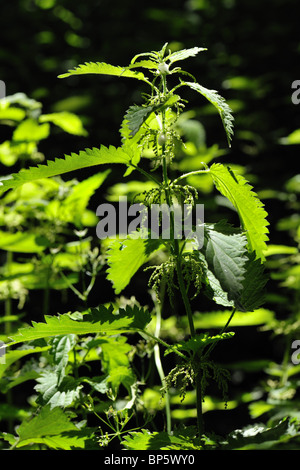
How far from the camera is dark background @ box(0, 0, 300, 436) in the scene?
2.85m

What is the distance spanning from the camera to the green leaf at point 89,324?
2.22 feet

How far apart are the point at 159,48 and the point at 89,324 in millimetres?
2618

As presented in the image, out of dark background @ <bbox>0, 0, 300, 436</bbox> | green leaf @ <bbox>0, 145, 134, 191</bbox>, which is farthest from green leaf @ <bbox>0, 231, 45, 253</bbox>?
dark background @ <bbox>0, 0, 300, 436</bbox>

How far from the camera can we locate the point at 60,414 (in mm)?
819

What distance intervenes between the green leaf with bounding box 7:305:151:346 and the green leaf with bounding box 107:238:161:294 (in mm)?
64

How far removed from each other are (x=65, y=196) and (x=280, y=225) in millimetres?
1049

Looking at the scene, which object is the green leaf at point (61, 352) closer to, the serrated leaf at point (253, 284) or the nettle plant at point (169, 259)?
the nettle plant at point (169, 259)

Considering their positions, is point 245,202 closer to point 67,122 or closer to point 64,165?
point 64,165

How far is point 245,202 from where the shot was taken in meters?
0.73

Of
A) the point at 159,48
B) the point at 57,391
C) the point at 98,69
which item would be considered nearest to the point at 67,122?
the point at 98,69

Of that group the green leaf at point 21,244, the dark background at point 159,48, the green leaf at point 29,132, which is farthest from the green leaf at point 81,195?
the dark background at point 159,48

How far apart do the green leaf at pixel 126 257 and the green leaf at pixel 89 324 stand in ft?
0.21

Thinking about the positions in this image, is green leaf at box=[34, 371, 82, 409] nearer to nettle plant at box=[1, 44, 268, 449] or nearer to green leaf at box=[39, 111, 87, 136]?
nettle plant at box=[1, 44, 268, 449]
